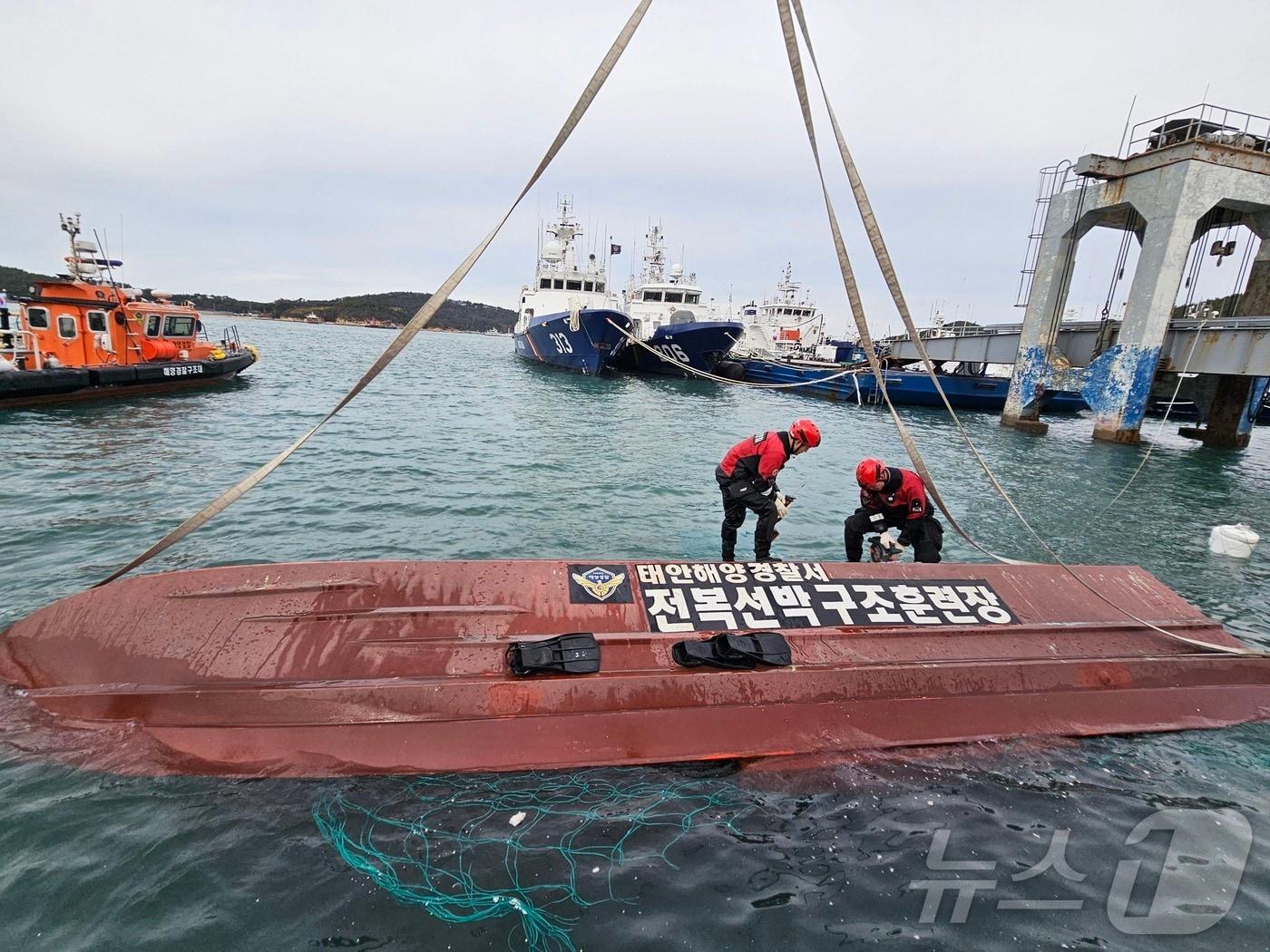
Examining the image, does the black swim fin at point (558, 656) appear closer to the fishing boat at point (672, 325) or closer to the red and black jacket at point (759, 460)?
the red and black jacket at point (759, 460)

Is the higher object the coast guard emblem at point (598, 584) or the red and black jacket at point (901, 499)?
the red and black jacket at point (901, 499)

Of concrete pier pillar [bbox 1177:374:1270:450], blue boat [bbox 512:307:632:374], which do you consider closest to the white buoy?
concrete pier pillar [bbox 1177:374:1270:450]

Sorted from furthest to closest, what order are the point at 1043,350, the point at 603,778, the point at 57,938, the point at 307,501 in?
the point at 1043,350 < the point at 307,501 < the point at 603,778 < the point at 57,938

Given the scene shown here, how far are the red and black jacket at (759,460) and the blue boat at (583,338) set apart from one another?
89.0ft

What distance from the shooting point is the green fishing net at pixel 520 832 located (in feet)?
9.78

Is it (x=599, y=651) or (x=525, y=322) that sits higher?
(x=525, y=322)

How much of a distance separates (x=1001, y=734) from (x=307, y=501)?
30.6 ft

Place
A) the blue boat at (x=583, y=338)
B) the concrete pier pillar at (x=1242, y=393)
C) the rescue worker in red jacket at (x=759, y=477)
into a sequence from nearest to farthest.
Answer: the rescue worker in red jacket at (x=759, y=477)
the concrete pier pillar at (x=1242, y=393)
the blue boat at (x=583, y=338)

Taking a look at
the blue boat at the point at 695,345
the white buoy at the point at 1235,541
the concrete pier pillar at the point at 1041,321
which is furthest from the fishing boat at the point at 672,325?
the white buoy at the point at 1235,541

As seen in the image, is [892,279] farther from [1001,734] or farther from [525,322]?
[525,322]

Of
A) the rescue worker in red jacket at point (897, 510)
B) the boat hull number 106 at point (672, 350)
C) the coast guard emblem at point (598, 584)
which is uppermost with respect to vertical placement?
the boat hull number 106 at point (672, 350)

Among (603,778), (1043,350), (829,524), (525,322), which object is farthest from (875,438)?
(525,322)

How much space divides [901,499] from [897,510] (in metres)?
0.15

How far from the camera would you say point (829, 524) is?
9.88 metres
